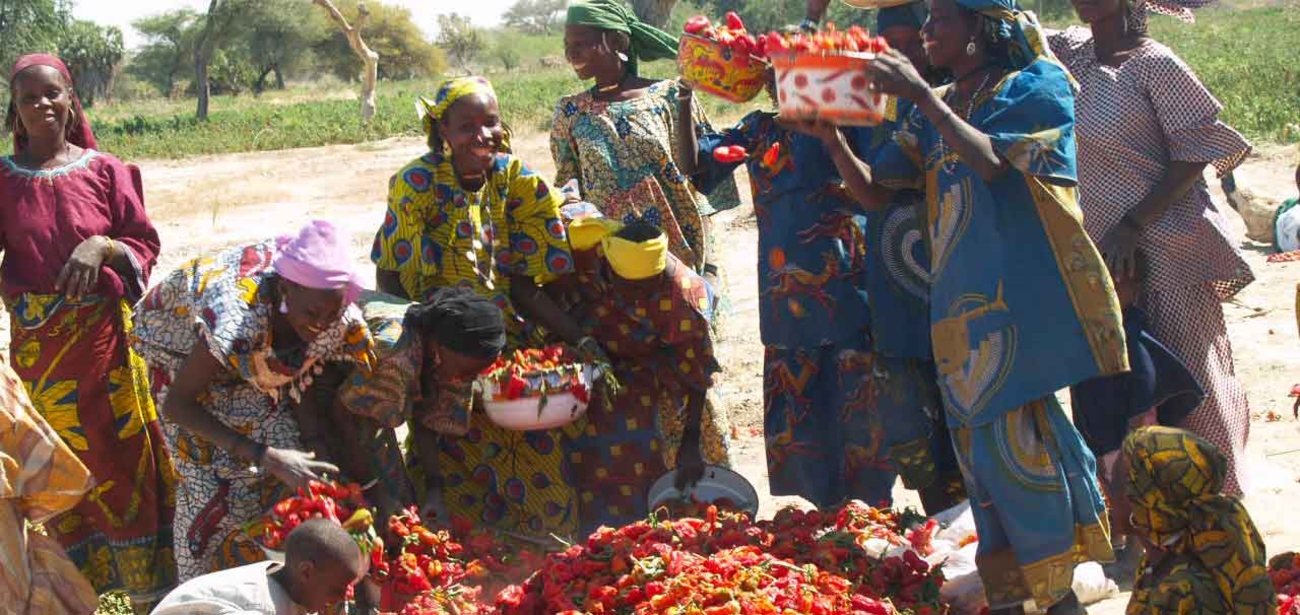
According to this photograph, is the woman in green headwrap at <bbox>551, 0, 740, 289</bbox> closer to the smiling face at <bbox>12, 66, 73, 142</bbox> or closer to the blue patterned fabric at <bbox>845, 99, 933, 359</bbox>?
the blue patterned fabric at <bbox>845, 99, 933, 359</bbox>

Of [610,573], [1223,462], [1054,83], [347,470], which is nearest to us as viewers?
[1223,462]

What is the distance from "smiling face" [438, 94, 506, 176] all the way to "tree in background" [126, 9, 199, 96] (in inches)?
1946

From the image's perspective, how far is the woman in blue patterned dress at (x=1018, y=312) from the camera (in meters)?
3.75

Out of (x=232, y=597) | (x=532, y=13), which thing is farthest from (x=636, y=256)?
(x=532, y=13)

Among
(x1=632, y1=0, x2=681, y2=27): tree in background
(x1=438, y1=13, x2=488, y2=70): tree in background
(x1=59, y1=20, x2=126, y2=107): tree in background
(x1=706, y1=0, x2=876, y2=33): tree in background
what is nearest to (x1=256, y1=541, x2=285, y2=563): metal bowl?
(x1=632, y1=0, x2=681, y2=27): tree in background

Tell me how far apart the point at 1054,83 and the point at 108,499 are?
11.2 ft

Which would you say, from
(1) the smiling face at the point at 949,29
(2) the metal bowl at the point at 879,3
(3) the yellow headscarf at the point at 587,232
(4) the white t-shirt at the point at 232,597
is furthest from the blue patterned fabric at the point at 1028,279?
(4) the white t-shirt at the point at 232,597

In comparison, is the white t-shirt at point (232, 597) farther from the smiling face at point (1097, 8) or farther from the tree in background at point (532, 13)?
the tree in background at point (532, 13)

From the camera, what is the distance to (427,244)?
4930 mm

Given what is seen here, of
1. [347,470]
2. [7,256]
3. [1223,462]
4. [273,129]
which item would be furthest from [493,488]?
[273,129]

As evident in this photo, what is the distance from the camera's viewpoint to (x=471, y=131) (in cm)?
484

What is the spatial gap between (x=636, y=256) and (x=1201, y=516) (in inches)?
82.7

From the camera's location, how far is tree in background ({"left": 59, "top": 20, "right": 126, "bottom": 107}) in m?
47.8

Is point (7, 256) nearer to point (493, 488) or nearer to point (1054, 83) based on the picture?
point (493, 488)
